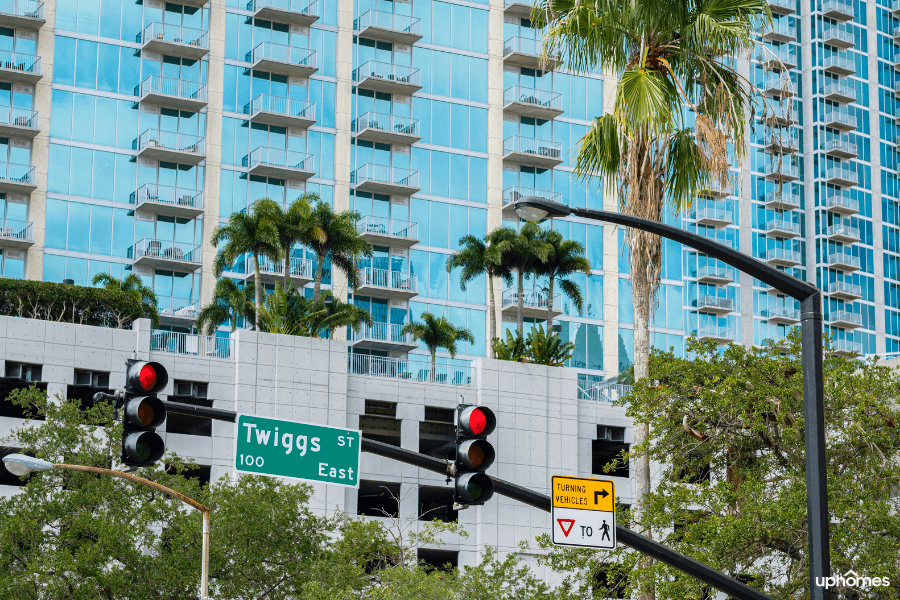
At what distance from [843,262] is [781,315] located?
8573 mm

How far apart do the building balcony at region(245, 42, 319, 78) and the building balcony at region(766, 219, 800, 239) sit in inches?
1700

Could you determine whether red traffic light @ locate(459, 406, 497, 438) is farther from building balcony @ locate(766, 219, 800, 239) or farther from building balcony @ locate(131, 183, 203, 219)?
building balcony @ locate(766, 219, 800, 239)

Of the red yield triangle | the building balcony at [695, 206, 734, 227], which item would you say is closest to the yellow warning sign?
the red yield triangle

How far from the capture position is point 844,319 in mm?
102500

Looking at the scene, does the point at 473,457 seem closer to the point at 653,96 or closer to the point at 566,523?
the point at 566,523

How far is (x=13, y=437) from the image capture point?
44.2 m

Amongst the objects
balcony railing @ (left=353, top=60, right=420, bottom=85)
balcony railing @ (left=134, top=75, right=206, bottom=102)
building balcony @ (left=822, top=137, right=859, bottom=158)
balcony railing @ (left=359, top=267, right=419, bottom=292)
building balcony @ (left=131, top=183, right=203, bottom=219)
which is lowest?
balcony railing @ (left=359, top=267, right=419, bottom=292)

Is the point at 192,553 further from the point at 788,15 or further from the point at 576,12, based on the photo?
the point at 788,15

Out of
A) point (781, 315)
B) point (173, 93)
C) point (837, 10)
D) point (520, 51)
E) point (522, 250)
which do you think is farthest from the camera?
point (837, 10)

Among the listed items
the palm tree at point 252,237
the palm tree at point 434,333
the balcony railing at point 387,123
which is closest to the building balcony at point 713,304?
the palm tree at point 434,333

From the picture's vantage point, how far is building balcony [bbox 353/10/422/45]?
257 feet

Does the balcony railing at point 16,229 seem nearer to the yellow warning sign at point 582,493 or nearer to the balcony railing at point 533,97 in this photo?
the balcony railing at point 533,97

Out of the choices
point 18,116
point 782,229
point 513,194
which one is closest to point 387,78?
point 513,194

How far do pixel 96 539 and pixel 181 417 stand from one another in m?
18.3
